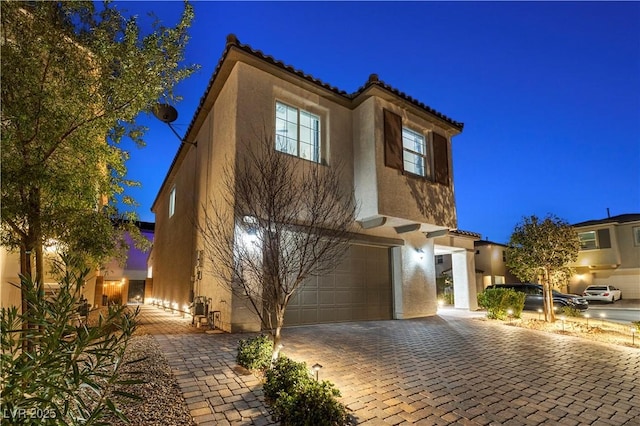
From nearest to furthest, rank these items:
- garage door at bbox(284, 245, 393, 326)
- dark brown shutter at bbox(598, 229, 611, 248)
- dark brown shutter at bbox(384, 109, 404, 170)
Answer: garage door at bbox(284, 245, 393, 326)
dark brown shutter at bbox(384, 109, 404, 170)
dark brown shutter at bbox(598, 229, 611, 248)

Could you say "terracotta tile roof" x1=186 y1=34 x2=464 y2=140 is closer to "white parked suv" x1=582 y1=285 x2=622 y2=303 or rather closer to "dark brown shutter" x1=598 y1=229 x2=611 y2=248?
"white parked suv" x1=582 y1=285 x2=622 y2=303

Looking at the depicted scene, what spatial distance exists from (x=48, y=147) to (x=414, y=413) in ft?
19.2

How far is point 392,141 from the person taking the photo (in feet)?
36.9

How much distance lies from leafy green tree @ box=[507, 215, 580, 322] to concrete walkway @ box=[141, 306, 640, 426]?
3.68 meters

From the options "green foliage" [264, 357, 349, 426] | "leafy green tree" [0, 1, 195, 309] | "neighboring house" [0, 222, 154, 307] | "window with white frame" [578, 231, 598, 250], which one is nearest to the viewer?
"green foliage" [264, 357, 349, 426]

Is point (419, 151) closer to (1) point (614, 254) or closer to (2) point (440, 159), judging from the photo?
(2) point (440, 159)

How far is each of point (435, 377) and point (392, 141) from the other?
25.5ft

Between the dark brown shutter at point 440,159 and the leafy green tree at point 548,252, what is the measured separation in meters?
4.14

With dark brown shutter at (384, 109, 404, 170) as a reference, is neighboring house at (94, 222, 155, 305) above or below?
below

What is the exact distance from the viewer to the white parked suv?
26.6 metres

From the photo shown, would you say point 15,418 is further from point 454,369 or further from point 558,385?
point 558,385

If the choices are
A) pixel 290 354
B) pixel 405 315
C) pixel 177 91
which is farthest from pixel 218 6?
pixel 405 315

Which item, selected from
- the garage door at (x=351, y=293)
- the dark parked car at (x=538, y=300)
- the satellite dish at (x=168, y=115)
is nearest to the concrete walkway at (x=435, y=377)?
the garage door at (x=351, y=293)

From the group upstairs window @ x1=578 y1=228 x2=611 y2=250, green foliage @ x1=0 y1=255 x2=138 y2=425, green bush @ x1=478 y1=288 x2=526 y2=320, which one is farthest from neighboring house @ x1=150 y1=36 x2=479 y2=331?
upstairs window @ x1=578 y1=228 x2=611 y2=250
